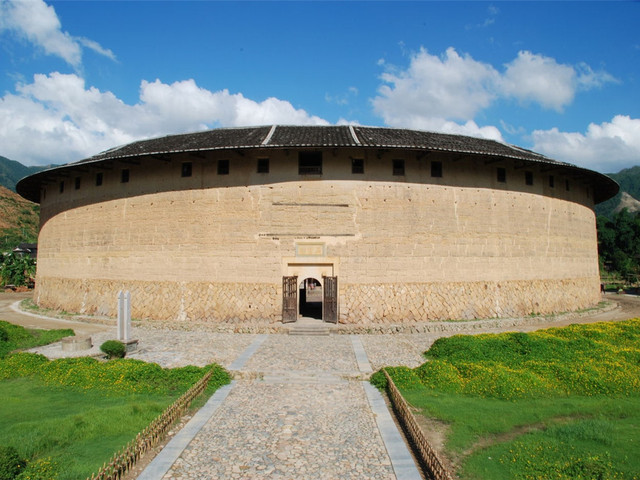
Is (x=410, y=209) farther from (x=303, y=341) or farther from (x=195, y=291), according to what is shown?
(x=195, y=291)

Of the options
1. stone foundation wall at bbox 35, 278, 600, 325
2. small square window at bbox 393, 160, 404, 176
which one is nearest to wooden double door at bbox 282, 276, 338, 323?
stone foundation wall at bbox 35, 278, 600, 325

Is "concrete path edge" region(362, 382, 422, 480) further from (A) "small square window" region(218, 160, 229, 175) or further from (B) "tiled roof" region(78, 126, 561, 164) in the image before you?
(A) "small square window" region(218, 160, 229, 175)

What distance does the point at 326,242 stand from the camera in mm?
17062

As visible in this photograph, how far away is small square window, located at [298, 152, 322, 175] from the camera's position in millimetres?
17453

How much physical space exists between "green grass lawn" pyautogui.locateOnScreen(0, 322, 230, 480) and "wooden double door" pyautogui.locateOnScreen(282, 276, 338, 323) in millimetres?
6946

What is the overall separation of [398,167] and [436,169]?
6.06ft

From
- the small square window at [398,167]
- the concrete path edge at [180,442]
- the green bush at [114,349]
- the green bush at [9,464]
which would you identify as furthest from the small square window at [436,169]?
the green bush at [9,464]

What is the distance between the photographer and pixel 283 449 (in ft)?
19.3

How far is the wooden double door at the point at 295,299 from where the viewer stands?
1666 centimetres

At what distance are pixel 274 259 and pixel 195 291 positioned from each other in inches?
148

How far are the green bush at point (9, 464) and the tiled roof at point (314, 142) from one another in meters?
13.2

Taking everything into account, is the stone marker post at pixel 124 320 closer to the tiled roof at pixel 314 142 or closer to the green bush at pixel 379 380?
the tiled roof at pixel 314 142

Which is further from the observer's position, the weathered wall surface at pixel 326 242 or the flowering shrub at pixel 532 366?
the weathered wall surface at pixel 326 242

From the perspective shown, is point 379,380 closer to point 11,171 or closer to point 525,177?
point 525,177
